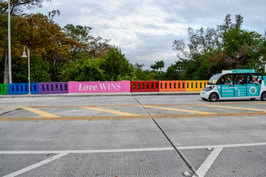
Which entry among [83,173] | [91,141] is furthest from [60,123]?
[83,173]

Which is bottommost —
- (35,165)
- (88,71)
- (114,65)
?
(35,165)

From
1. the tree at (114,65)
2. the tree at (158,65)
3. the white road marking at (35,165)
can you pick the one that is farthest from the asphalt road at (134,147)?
the tree at (158,65)

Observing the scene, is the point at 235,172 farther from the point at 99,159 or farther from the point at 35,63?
the point at 35,63

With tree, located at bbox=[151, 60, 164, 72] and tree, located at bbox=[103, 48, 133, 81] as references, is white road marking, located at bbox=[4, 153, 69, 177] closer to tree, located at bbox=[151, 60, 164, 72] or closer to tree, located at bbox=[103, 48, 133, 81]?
tree, located at bbox=[103, 48, 133, 81]

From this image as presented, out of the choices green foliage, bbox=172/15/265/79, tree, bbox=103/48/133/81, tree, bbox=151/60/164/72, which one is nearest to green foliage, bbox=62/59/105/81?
tree, bbox=103/48/133/81

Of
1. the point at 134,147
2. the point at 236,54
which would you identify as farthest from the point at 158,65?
the point at 134,147

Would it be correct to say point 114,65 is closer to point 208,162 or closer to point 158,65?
point 208,162

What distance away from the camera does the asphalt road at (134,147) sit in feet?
12.6

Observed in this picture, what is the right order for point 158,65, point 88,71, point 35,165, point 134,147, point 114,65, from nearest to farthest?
1. point 35,165
2. point 134,147
3. point 88,71
4. point 114,65
5. point 158,65

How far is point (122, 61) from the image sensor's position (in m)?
28.9

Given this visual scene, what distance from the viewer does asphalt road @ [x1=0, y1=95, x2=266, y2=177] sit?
3.83m

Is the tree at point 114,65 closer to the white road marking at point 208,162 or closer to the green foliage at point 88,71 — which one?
the green foliage at point 88,71

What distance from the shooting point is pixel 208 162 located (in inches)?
163

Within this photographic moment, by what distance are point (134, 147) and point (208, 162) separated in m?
1.68
